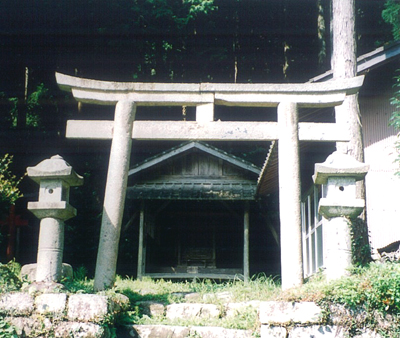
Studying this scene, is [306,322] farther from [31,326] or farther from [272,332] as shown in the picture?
[31,326]

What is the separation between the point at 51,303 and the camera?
679 centimetres

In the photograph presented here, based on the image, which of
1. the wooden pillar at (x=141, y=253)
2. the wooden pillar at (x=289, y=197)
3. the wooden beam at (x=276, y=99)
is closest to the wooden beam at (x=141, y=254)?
the wooden pillar at (x=141, y=253)

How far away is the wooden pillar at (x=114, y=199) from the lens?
26.3 ft

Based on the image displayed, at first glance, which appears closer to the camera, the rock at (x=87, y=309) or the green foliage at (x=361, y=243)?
the rock at (x=87, y=309)

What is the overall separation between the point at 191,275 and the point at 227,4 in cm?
936

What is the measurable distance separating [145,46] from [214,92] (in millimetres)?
9630

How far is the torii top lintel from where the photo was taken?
28.6 feet

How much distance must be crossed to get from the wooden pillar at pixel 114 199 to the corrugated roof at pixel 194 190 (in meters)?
4.48

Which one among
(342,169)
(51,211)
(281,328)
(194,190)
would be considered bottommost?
(281,328)

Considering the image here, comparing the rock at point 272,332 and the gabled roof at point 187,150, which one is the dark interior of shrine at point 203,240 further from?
the rock at point 272,332

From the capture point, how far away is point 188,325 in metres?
7.43

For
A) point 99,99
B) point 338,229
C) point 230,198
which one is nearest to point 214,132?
point 99,99

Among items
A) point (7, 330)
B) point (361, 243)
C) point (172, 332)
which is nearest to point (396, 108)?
point (361, 243)

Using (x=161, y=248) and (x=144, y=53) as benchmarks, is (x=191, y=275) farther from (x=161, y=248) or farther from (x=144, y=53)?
(x=144, y=53)
